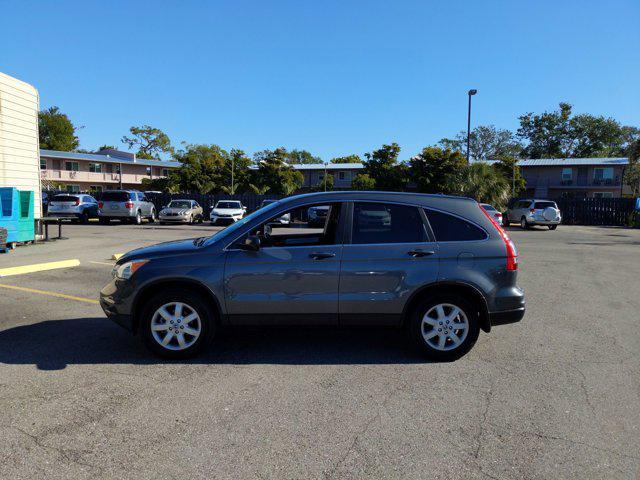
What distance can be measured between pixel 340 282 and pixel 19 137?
15.6m

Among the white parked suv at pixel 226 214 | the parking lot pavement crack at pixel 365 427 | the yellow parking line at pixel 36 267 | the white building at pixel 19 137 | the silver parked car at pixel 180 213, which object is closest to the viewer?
the parking lot pavement crack at pixel 365 427

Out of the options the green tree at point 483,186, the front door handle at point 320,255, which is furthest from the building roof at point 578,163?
the front door handle at point 320,255

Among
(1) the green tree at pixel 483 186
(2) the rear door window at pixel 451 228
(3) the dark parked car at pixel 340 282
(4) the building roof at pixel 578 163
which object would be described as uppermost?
(4) the building roof at pixel 578 163

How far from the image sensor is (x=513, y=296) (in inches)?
194

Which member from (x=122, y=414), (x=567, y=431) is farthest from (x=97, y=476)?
(x=567, y=431)

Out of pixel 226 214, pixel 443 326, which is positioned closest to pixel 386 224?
pixel 443 326

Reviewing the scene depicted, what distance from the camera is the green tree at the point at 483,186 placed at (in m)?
34.7

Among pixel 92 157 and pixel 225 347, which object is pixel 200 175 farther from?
pixel 225 347

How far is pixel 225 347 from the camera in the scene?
5309 millimetres

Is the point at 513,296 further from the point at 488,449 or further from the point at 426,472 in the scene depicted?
the point at 426,472

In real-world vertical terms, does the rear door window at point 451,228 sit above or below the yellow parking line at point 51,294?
above

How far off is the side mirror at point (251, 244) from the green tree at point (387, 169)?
4093 centimetres

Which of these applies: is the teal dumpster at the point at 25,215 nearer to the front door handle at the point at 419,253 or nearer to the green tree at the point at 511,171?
the front door handle at the point at 419,253

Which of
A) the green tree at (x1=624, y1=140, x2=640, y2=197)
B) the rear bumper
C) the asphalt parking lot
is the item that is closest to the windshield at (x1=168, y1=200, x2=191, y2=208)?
the asphalt parking lot
